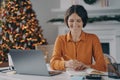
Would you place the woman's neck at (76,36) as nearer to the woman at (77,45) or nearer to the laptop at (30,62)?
the woman at (77,45)

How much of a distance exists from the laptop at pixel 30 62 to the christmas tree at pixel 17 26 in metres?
2.96

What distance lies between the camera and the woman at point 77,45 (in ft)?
6.51

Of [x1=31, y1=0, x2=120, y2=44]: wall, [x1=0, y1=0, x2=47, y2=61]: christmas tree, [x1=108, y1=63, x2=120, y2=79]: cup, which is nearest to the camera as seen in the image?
[x1=108, y1=63, x2=120, y2=79]: cup

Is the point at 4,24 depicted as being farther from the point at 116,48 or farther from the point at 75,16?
the point at 75,16

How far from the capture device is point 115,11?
4.94m

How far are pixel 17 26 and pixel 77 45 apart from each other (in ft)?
9.06

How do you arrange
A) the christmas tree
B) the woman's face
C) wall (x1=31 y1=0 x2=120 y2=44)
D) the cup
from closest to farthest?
the cup, the woman's face, the christmas tree, wall (x1=31 y1=0 x2=120 y2=44)

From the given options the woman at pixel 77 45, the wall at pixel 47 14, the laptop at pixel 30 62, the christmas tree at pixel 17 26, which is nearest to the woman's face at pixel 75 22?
the woman at pixel 77 45

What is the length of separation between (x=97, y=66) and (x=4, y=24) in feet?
10.1

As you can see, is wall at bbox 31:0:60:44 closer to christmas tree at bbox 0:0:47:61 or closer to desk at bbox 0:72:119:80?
christmas tree at bbox 0:0:47:61

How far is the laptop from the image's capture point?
1545mm

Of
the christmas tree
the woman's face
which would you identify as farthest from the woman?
Result: the christmas tree

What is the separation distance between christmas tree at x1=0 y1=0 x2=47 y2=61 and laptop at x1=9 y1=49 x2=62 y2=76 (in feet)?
9.72

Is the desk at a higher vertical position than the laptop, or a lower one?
lower
